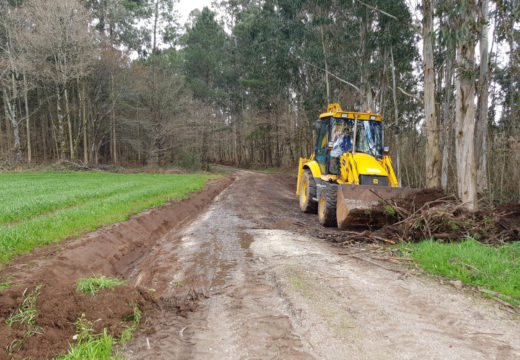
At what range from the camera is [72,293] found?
391 centimetres

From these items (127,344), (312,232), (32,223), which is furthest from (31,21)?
(127,344)

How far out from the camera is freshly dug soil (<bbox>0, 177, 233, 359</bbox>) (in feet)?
10.2

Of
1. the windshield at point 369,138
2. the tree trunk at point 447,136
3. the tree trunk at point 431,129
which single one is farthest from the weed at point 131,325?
the tree trunk at point 447,136

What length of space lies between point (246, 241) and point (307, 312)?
3.61 m

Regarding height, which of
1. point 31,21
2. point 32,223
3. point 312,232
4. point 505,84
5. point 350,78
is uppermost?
point 31,21

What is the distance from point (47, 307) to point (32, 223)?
482 cm

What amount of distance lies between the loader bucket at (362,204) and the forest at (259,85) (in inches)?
118

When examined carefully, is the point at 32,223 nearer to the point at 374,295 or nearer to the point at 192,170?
the point at 374,295

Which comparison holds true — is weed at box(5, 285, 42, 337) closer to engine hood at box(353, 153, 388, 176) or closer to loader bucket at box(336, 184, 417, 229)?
loader bucket at box(336, 184, 417, 229)

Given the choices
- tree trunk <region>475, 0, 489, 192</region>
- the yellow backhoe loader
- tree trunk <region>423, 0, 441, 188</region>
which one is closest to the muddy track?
the yellow backhoe loader

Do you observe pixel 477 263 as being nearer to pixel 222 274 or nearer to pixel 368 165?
pixel 222 274

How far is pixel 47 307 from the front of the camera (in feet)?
11.6

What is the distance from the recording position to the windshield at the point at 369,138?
10.0 m

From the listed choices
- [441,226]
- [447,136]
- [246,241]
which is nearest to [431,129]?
[441,226]
